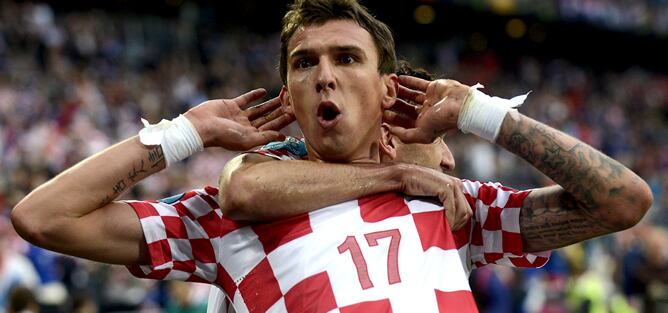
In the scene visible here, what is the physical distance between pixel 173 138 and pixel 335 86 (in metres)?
0.61

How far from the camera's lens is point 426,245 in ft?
11.1

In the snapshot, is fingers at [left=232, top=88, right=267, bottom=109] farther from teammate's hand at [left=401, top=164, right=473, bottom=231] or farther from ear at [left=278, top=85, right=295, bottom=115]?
teammate's hand at [left=401, top=164, right=473, bottom=231]

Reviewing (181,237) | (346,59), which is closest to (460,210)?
(346,59)

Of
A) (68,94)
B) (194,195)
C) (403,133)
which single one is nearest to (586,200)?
(403,133)

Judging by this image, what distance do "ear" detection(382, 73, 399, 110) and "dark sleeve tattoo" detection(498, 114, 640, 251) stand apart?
A: 1.59 feet

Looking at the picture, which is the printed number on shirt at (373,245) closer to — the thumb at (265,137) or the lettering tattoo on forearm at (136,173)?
the thumb at (265,137)

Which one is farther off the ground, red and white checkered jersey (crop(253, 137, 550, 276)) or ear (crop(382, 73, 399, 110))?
ear (crop(382, 73, 399, 110))

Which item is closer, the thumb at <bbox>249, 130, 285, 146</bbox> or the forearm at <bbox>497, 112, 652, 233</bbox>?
the forearm at <bbox>497, 112, 652, 233</bbox>

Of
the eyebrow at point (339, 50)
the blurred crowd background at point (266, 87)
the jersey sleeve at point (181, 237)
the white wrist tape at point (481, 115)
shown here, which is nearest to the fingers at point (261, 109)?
the eyebrow at point (339, 50)

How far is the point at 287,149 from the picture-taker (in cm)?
375

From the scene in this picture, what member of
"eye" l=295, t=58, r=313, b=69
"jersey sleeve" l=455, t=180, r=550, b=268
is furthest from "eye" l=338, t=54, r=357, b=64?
"jersey sleeve" l=455, t=180, r=550, b=268

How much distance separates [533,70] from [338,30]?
90.4ft

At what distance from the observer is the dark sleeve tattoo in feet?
10.7

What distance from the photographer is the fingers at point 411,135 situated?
344 cm
